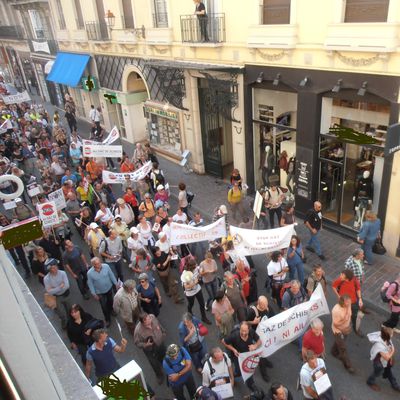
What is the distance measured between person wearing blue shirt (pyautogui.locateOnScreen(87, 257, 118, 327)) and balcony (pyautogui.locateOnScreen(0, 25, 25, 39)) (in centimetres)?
3258

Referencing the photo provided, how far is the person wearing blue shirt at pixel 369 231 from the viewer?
9.42m

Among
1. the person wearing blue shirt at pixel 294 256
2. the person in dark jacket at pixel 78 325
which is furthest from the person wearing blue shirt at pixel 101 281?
the person wearing blue shirt at pixel 294 256

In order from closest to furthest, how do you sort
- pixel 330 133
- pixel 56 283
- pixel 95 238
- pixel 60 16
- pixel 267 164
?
pixel 56 283 → pixel 95 238 → pixel 330 133 → pixel 267 164 → pixel 60 16

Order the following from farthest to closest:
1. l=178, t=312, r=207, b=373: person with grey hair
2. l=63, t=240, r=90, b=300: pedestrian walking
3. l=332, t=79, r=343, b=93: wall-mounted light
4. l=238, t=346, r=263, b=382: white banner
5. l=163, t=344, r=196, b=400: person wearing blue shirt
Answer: l=332, t=79, r=343, b=93: wall-mounted light < l=63, t=240, r=90, b=300: pedestrian walking < l=178, t=312, r=207, b=373: person with grey hair < l=238, t=346, r=263, b=382: white banner < l=163, t=344, r=196, b=400: person wearing blue shirt

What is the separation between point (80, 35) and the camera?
2227 cm

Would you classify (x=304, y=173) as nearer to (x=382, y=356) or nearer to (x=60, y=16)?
(x=382, y=356)

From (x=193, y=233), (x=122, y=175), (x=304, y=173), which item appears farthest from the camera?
(x=122, y=175)

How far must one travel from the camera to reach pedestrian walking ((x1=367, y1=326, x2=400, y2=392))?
6.28 metres

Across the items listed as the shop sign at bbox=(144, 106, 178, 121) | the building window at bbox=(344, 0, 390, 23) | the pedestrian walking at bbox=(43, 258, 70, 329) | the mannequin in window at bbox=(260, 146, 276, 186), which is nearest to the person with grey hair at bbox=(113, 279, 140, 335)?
the pedestrian walking at bbox=(43, 258, 70, 329)

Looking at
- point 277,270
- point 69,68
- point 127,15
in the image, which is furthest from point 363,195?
point 69,68

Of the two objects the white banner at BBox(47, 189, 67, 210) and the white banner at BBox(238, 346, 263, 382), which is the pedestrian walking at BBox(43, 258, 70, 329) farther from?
the white banner at BBox(238, 346, 263, 382)

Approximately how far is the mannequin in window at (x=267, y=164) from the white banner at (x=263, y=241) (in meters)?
5.45

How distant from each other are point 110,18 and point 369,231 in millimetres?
15578

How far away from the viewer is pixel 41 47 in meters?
29.6
